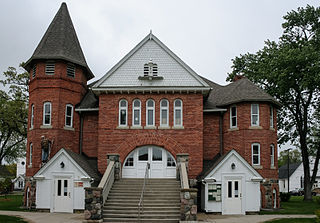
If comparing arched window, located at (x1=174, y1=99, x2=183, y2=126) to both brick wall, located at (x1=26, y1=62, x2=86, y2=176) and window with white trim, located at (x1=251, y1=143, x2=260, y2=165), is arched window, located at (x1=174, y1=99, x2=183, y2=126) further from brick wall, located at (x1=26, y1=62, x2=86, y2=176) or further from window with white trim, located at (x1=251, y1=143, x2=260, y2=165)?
brick wall, located at (x1=26, y1=62, x2=86, y2=176)

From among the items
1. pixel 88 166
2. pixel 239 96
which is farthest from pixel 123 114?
pixel 239 96

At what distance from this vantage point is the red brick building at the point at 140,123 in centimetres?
2294

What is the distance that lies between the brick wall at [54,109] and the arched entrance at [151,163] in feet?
14.7

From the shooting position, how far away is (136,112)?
2384 centimetres

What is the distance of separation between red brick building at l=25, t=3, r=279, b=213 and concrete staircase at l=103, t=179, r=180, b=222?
176cm

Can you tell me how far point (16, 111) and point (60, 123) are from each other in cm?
1428

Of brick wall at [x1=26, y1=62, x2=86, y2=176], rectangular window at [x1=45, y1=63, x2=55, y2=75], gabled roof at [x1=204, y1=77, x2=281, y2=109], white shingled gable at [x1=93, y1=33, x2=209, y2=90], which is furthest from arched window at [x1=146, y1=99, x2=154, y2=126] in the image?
rectangular window at [x1=45, y1=63, x2=55, y2=75]

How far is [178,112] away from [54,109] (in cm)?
814

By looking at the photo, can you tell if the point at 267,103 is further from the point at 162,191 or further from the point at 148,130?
the point at 162,191

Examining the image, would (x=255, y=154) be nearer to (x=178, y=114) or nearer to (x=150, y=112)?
(x=178, y=114)

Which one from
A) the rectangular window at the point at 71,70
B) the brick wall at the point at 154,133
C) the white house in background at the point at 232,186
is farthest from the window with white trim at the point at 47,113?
the white house in background at the point at 232,186

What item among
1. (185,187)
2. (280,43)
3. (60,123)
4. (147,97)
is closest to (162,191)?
(185,187)

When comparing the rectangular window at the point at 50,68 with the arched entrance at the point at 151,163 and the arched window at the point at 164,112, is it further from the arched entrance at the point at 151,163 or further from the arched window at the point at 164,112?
the arched entrance at the point at 151,163

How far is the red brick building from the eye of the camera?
2294cm
